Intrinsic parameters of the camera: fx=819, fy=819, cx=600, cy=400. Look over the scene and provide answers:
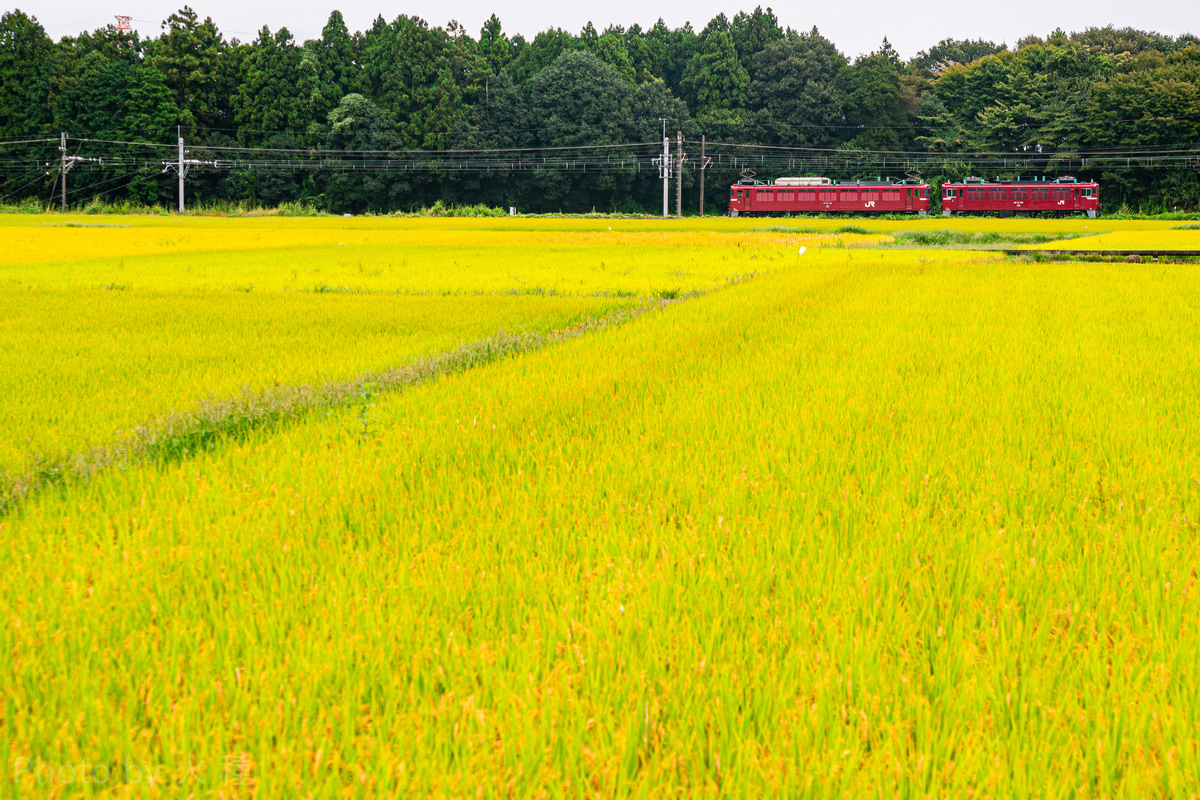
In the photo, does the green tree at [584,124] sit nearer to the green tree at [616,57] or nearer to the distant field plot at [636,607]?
the green tree at [616,57]

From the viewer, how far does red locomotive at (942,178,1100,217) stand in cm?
6900

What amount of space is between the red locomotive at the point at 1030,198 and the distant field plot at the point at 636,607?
7437 centimetres

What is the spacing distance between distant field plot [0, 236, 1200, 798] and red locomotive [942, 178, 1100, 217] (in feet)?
244

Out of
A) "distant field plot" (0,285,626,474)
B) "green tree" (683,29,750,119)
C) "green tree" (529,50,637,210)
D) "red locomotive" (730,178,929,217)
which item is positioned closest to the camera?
"distant field plot" (0,285,626,474)

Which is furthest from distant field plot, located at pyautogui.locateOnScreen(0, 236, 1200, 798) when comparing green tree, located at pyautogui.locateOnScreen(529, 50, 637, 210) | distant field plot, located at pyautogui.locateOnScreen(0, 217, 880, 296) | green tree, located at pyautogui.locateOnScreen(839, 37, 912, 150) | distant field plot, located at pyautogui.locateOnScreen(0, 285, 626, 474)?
green tree, located at pyautogui.locateOnScreen(839, 37, 912, 150)

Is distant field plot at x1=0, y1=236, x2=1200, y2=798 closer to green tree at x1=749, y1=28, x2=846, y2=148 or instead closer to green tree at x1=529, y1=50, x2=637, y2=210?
green tree at x1=529, y1=50, x2=637, y2=210

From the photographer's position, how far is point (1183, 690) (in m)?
2.01

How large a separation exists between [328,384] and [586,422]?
2551 mm

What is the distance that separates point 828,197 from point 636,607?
256 feet

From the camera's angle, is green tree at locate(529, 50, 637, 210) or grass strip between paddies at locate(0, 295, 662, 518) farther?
green tree at locate(529, 50, 637, 210)

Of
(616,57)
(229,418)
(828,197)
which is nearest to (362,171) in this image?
(616,57)

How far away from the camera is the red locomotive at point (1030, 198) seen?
2717 inches

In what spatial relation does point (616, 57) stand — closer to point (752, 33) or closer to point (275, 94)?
point (752, 33)

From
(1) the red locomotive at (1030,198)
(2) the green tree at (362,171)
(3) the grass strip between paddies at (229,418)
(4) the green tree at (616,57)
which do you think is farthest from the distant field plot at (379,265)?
(4) the green tree at (616,57)
